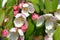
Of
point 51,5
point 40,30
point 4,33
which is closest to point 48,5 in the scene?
point 51,5

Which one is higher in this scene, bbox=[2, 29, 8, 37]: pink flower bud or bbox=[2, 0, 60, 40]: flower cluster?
bbox=[2, 0, 60, 40]: flower cluster

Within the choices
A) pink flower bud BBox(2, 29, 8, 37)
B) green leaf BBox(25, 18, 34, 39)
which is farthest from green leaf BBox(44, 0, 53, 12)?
pink flower bud BBox(2, 29, 8, 37)

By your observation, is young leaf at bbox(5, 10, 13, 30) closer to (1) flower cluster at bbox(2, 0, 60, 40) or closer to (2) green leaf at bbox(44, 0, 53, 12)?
(1) flower cluster at bbox(2, 0, 60, 40)

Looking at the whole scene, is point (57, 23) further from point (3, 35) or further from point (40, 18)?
point (3, 35)

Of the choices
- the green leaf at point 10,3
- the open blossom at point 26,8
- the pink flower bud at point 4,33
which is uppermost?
the green leaf at point 10,3

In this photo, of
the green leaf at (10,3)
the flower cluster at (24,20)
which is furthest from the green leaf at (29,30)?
the green leaf at (10,3)

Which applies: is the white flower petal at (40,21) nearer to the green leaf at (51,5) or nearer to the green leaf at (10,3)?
the green leaf at (51,5)

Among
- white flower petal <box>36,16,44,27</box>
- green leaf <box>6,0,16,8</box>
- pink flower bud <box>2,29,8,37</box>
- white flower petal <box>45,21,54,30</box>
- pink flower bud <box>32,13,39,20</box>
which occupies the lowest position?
pink flower bud <box>2,29,8,37</box>

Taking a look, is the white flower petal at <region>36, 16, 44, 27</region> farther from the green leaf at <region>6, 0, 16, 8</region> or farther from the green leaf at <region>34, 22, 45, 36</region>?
the green leaf at <region>6, 0, 16, 8</region>

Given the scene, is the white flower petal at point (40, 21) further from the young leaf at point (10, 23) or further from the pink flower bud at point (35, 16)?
the young leaf at point (10, 23)

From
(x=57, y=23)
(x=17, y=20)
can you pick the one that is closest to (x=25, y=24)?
(x=17, y=20)

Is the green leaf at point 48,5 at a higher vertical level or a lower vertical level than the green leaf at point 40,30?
higher
